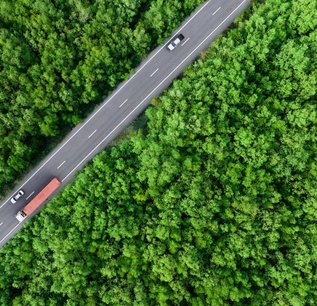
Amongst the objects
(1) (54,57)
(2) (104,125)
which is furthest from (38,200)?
(1) (54,57)

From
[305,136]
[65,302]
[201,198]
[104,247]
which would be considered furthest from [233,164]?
[65,302]

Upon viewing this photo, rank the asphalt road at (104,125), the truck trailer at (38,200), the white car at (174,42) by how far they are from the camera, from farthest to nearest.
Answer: the asphalt road at (104,125), the white car at (174,42), the truck trailer at (38,200)

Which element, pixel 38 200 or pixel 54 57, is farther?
pixel 38 200

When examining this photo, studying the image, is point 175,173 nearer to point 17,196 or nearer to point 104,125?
point 104,125

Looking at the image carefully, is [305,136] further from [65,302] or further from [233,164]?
[65,302]

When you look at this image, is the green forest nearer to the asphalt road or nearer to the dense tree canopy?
the dense tree canopy

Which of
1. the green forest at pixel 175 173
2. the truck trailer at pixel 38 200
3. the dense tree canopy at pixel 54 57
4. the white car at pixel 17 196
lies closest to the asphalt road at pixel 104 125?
the white car at pixel 17 196

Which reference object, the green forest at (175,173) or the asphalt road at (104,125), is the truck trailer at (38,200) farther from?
the green forest at (175,173)
